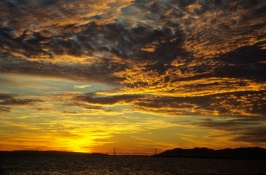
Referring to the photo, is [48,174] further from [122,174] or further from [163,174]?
[163,174]

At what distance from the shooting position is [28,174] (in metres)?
82.9

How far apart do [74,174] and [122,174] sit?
49.6ft

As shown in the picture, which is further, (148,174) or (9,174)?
(148,174)

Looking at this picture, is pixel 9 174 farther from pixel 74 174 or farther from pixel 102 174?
pixel 102 174

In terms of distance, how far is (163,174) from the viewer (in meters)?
89.6

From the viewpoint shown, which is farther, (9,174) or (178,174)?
(178,174)

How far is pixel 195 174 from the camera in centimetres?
8906

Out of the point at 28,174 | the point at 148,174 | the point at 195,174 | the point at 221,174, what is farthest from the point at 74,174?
the point at 221,174

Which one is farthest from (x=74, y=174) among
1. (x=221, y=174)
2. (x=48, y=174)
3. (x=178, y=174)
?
(x=221, y=174)

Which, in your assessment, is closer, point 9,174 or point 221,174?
point 9,174

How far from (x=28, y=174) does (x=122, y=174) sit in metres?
28.6

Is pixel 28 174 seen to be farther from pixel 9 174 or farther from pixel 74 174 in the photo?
pixel 74 174

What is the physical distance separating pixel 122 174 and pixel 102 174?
21.0 feet

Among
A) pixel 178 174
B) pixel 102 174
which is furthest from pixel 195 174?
pixel 102 174
